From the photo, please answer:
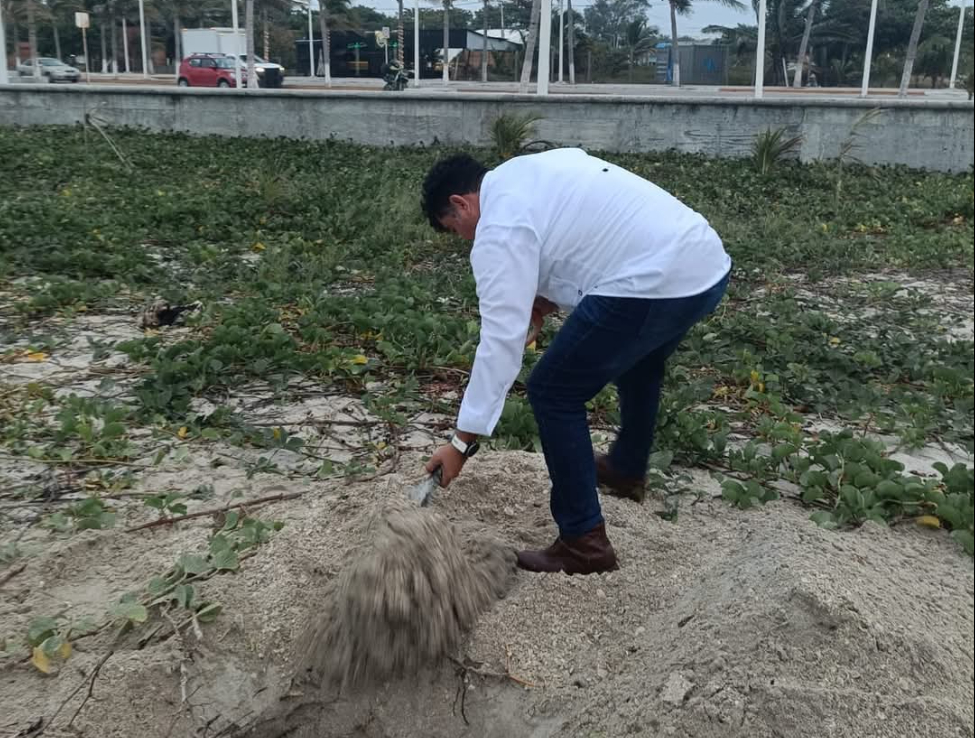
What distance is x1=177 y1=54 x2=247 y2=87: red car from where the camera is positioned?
26.1 meters

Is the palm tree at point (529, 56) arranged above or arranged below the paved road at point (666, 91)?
above

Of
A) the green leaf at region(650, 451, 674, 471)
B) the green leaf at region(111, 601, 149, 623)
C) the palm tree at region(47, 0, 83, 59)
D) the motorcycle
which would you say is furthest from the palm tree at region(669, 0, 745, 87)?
the palm tree at region(47, 0, 83, 59)

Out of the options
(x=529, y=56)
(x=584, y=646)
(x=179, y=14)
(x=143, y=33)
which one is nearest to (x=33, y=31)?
(x=179, y=14)

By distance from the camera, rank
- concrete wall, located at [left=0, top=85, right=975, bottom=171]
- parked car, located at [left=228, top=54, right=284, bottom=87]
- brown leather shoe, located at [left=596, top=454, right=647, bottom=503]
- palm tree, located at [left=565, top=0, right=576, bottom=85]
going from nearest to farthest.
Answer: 1. brown leather shoe, located at [left=596, top=454, right=647, bottom=503]
2. concrete wall, located at [left=0, top=85, right=975, bottom=171]
3. palm tree, located at [left=565, top=0, right=576, bottom=85]
4. parked car, located at [left=228, top=54, right=284, bottom=87]

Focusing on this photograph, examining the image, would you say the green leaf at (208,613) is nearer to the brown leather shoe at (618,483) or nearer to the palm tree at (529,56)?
the brown leather shoe at (618,483)

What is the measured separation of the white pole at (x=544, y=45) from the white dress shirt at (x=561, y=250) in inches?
468

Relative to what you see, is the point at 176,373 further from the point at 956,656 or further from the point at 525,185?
the point at 956,656

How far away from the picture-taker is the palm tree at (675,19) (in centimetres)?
1126

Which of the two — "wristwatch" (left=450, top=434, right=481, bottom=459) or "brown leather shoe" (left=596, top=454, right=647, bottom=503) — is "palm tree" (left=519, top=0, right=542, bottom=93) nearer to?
"brown leather shoe" (left=596, top=454, right=647, bottom=503)

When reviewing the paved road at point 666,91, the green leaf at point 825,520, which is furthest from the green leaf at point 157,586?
the paved road at point 666,91

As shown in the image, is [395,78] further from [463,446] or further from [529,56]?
[463,446]

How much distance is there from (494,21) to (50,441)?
28342 mm

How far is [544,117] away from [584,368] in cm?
1208

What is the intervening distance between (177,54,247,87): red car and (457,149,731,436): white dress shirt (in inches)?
1014
